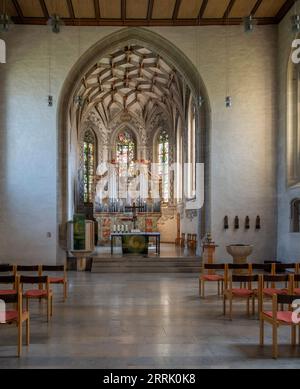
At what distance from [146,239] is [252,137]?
5.55 metres

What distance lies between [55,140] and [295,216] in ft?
28.2

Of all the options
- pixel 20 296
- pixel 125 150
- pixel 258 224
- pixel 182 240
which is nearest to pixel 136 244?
pixel 258 224

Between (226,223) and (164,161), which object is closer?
(226,223)

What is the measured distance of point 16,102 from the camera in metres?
16.0

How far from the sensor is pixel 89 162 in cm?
2914

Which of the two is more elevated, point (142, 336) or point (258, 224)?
point (258, 224)

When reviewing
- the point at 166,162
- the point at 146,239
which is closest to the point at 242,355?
the point at 146,239

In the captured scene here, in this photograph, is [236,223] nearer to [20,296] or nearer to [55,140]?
[55,140]

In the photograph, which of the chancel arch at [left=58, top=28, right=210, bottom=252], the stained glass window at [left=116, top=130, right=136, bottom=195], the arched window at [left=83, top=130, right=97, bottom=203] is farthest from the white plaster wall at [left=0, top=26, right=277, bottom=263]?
the stained glass window at [left=116, top=130, right=136, bottom=195]

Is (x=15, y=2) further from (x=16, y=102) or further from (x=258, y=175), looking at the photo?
(x=258, y=175)

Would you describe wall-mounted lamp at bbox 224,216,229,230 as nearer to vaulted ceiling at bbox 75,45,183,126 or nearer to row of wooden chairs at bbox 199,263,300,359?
row of wooden chairs at bbox 199,263,300,359

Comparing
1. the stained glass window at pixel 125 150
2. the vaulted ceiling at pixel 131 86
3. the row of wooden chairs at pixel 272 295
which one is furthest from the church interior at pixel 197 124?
the stained glass window at pixel 125 150

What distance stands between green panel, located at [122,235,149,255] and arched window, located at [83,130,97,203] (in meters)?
11.1

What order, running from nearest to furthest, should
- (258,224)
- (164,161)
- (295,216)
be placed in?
(295,216), (258,224), (164,161)
